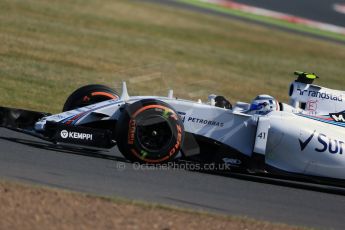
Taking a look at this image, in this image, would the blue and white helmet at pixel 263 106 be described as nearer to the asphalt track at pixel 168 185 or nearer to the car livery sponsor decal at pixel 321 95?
the car livery sponsor decal at pixel 321 95

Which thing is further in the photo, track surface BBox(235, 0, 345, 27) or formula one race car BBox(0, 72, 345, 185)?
track surface BBox(235, 0, 345, 27)

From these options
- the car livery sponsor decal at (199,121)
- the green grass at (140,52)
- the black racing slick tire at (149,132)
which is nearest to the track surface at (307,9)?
the green grass at (140,52)

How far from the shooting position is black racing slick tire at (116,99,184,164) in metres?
8.70

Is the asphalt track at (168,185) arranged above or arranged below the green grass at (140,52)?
below

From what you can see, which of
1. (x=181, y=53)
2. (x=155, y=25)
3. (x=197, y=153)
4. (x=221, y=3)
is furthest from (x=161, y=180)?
(x=221, y=3)

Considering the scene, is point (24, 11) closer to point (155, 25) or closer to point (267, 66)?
point (155, 25)

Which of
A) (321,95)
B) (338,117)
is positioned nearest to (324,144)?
(338,117)

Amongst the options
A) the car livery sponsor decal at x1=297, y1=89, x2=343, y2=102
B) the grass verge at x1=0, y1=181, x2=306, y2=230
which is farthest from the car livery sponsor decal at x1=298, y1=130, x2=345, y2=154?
the grass verge at x1=0, y1=181, x2=306, y2=230

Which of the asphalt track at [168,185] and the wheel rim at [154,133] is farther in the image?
the wheel rim at [154,133]

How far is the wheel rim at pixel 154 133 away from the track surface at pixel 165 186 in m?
0.30

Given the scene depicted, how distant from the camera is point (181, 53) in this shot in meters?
21.1

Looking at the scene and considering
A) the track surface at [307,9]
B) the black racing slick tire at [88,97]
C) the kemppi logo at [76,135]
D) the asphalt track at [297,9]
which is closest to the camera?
the kemppi logo at [76,135]

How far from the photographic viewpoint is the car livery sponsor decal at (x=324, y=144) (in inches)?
360

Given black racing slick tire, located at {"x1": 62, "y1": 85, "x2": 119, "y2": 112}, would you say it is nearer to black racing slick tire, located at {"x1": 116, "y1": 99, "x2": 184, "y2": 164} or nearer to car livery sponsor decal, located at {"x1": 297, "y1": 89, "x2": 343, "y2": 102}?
black racing slick tire, located at {"x1": 116, "y1": 99, "x2": 184, "y2": 164}
